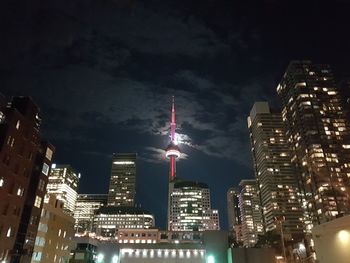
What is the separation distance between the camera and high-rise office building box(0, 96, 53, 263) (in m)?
50.0

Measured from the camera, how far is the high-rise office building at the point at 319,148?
16021 cm

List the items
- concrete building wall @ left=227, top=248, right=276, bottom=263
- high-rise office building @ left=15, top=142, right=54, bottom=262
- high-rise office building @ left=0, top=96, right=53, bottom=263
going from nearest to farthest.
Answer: high-rise office building @ left=0, top=96, right=53, bottom=263, concrete building wall @ left=227, top=248, right=276, bottom=263, high-rise office building @ left=15, top=142, right=54, bottom=262

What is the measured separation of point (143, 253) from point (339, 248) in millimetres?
39128

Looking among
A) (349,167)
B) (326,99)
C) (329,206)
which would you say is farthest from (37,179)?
(326,99)

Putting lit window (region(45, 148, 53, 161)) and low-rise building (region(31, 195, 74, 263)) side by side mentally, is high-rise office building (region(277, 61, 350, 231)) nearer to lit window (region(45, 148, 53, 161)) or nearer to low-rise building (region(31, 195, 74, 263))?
low-rise building (region(31, 195, 74, 263))

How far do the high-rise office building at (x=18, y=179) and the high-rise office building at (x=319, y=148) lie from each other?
141 meters

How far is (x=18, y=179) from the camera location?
175ft

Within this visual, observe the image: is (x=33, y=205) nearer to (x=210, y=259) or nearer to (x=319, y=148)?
(x=210, y=259)

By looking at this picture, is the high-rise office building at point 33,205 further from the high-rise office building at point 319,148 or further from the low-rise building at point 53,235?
the high-rise office building at point 319,148

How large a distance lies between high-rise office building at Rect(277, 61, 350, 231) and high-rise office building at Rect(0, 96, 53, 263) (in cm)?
14093

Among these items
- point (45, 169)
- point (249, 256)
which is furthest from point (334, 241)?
point (45, 169)

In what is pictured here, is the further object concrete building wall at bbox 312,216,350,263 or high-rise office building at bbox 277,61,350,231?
high-rise office building at bbox 277,61,350,231

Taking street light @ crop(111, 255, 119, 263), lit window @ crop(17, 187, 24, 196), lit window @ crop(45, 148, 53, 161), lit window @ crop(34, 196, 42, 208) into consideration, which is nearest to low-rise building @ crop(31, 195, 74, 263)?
lit window @ crop(34, 196, 42, 208)

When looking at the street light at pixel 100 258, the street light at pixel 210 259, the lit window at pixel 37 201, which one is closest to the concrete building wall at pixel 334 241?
the street light at pixel 210 259
